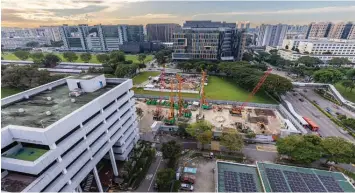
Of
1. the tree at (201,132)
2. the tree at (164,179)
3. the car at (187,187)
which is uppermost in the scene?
the tree at (201,132)

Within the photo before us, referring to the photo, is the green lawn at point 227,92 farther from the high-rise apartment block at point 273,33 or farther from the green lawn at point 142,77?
the high-rise apartment block at point 273,33

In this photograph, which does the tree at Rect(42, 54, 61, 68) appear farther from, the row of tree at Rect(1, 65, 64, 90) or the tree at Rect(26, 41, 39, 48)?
the tree at Rect(26, 41, 39, 48)

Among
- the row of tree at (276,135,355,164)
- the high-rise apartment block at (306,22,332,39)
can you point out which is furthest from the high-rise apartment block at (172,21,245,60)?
the high-rise apartment block at (306,22,332,39)

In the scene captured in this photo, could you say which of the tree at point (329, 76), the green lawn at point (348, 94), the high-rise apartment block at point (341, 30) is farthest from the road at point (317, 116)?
the high-rise apartment block at point (341, 30)

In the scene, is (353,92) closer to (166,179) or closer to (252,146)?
(252,146)

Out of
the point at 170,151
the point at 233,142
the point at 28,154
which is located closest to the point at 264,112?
the point at 233,142

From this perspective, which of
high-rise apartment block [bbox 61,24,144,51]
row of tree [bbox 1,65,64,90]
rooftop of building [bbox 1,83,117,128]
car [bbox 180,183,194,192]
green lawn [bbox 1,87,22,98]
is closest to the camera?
rooftop of building [bbox 1,83,117,128]
